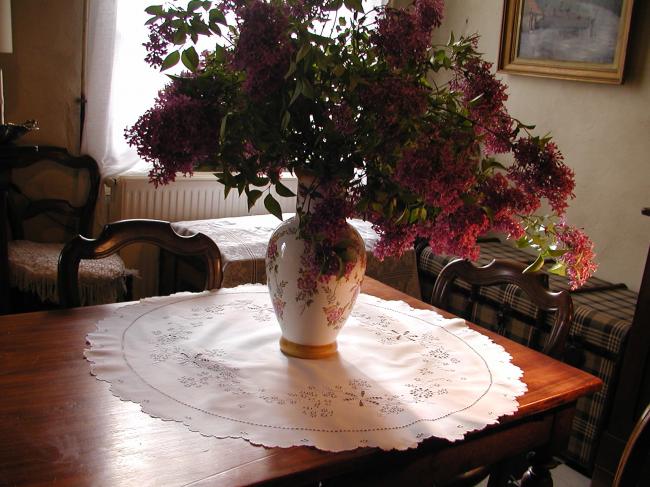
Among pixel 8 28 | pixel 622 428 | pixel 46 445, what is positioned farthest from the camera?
pixel 8 28

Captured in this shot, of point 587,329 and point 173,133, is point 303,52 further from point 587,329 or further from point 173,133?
point 587,329

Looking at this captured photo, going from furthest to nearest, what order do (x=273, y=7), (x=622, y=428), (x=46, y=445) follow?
(x=622, y=428) → (x=273, y=7) → (x=46, y=445)

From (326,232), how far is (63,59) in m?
2.37

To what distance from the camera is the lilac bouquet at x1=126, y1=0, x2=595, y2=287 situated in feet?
3.68

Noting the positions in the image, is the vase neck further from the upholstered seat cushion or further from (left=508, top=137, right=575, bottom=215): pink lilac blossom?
the upholstered seat cushion

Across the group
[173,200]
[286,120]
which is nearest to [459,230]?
[286,120]

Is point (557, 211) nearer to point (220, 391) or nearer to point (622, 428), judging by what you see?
point (220, 391)

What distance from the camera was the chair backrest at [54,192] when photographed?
304cm

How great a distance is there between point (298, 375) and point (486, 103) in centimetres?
62

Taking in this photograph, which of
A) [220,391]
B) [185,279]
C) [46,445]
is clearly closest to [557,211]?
[220,391]

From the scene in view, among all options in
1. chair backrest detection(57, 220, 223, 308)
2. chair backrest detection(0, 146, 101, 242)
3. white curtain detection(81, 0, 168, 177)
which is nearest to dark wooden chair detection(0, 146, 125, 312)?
chair backrest detection(0, 146, 101, 242)

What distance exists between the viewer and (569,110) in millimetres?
3186

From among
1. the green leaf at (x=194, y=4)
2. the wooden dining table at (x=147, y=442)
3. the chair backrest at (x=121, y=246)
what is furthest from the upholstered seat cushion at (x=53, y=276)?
the green leaf at (x=194, y=4)

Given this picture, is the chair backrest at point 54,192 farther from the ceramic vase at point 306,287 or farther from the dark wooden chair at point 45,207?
the ceramic vase at point 306,287
